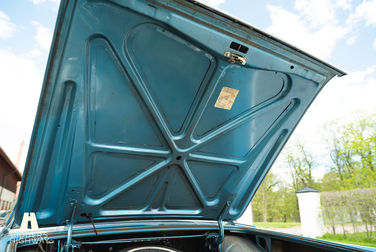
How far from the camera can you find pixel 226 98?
1.76 metres

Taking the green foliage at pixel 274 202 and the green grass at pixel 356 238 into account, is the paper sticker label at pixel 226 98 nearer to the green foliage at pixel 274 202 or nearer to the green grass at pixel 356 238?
the green grass at pixel 356 238

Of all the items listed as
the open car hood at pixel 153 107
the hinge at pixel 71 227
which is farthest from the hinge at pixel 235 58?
the hinge at pixel 71 227

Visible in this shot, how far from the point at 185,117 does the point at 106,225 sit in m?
1.03

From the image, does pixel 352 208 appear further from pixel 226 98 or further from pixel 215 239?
pixel 226 98

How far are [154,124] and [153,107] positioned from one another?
0.48 feet

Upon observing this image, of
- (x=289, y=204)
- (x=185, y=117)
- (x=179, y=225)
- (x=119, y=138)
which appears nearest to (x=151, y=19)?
(x=185, y=117)

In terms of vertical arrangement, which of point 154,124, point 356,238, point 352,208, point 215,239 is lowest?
point 356,238

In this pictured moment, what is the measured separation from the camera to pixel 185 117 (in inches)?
70.2

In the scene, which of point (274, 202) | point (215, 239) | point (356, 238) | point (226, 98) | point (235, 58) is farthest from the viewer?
point (274, 202)

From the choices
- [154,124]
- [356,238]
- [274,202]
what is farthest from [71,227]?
[274,202]

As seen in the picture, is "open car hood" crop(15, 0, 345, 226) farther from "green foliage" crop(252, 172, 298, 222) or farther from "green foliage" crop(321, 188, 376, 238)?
"green foliage" crop(252, 172, 298, 222)

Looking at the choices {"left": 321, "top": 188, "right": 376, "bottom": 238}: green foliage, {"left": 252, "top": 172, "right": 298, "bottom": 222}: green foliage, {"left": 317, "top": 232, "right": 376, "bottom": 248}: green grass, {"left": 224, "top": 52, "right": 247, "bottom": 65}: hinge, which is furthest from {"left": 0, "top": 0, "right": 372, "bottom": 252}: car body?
{"left": 252, "top": 172, "right": 298, "bottom": 222}: green foliage

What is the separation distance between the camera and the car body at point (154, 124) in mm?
1323

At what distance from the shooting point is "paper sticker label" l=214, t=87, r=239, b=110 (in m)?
1.72
